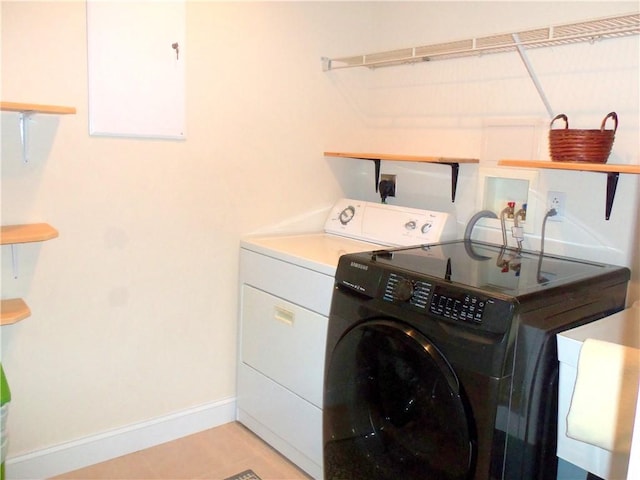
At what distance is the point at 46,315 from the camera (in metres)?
1.93

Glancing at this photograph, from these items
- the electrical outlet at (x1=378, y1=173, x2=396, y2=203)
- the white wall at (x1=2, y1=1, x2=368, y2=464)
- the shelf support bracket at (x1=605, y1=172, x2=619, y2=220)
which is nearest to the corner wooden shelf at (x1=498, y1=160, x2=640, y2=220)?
the shelf support bracket at (x1=605, y1=172, x2=619, y2=220)

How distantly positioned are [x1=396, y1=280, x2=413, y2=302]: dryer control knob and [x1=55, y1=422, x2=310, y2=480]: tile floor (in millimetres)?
974

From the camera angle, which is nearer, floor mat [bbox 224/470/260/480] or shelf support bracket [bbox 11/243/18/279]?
shelf support bracket [bbox 11/243/18/279]

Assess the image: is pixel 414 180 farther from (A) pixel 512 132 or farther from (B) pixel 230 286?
(B) pixel 230 286

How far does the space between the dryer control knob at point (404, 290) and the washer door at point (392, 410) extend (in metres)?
0.08

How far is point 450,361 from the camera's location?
56.0 inches

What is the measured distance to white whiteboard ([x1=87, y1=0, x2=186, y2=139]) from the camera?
191 centimetres

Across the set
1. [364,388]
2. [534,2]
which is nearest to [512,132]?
[534,2]

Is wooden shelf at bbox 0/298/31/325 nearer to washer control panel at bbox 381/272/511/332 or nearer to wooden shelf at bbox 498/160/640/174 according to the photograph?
washer control panel at bbox 381/272/511/332

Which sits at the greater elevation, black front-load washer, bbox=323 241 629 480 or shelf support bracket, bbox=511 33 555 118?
shelf support bracket, bbox=511 33 555 118

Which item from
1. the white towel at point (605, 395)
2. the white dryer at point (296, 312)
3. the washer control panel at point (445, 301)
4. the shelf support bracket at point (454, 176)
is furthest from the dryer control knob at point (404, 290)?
the shelf support bracket at point (454, 176)

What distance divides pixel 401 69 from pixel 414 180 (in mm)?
541

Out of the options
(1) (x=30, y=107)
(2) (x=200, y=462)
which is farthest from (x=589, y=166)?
(2) (x=200, y=462)

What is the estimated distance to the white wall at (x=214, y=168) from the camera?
1837 mm
